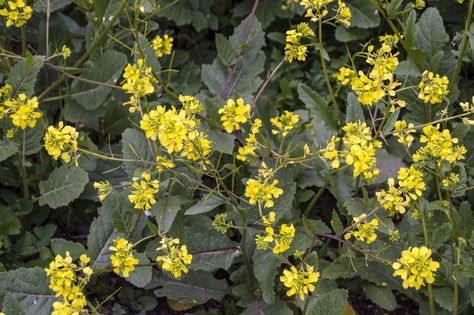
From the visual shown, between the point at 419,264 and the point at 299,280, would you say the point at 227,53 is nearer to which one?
the point at 299,280

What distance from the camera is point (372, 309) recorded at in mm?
3699

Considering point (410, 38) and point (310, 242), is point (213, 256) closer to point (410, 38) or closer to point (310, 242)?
point (310, 242)

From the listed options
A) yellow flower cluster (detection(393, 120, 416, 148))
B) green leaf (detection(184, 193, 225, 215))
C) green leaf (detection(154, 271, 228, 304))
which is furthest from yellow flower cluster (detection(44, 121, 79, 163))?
yellow flower cluster (detection(393, 120, 416, 148))

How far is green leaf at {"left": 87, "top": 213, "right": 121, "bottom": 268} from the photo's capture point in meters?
3.41

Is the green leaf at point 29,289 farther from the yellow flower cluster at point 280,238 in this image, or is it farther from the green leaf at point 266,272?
the yellow flower cluster at point 280,238

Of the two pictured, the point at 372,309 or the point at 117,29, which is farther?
the point at 117,29

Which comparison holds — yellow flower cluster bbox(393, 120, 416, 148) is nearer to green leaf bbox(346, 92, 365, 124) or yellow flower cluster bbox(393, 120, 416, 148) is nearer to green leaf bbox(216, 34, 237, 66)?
green leaf bbox(346, 92, 365, 124)

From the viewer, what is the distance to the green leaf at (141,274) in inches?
121

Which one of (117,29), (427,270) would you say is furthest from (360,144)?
(117,29)

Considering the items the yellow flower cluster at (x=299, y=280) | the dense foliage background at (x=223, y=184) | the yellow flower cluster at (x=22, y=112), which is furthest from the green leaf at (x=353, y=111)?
the yellow flower cluster at (x=22, y=112)

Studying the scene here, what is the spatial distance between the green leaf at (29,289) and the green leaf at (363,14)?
8.06 ft

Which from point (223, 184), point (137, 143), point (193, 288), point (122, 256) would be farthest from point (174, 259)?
point (137, 143)

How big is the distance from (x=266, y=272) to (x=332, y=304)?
1.23 feet

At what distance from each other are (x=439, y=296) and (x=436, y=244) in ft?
0.83
